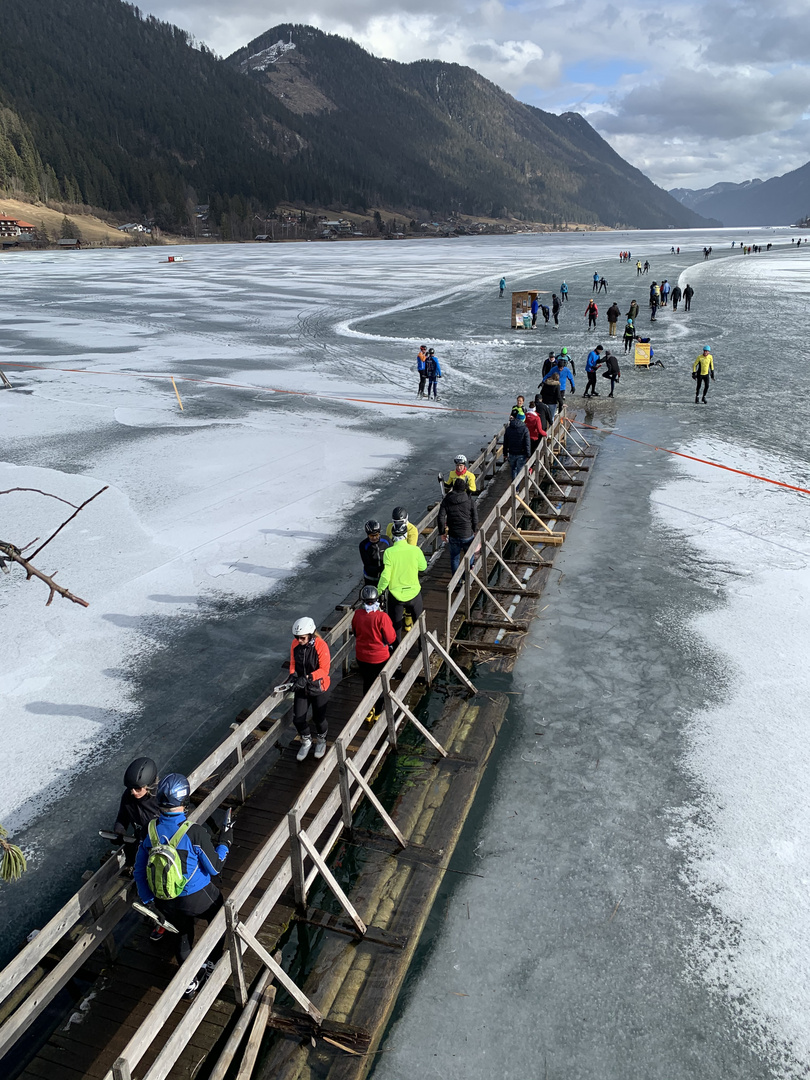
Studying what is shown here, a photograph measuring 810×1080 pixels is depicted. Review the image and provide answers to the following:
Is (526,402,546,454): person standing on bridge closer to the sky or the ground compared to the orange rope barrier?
closer to the sky

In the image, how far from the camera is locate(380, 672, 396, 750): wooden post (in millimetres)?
7098

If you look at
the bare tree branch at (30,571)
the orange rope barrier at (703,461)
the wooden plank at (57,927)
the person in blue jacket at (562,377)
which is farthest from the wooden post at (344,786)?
the person in blue jacket at (562,377)

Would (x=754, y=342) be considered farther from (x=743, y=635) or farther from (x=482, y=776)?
(x=482, y=776)

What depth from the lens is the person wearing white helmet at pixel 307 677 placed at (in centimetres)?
661

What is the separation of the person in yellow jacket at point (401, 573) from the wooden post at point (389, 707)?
98 centimetres

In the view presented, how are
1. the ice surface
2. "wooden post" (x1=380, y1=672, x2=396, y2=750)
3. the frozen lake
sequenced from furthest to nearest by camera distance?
1. "wooden post" (x1=380, y1=672, x2=396, y2=750)
2. the ice surface
3. the frozen lake

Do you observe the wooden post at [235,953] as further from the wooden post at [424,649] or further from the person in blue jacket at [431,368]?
the person in blue jacket at [431,368]

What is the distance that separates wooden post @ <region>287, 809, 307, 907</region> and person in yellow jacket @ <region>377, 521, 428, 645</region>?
3005 millimetres

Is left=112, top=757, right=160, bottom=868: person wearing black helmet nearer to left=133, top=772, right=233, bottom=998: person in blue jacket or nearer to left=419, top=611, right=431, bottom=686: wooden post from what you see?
left=133, top=772, right=233, bottom=998: person in blue jacket

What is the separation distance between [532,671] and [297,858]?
165 inches

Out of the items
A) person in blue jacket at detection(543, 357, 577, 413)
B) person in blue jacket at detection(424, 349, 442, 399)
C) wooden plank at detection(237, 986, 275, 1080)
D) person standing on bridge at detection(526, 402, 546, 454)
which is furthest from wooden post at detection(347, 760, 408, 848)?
person in blue jacket at detection(424, 349, 442, 399)

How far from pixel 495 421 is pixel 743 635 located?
11244mm

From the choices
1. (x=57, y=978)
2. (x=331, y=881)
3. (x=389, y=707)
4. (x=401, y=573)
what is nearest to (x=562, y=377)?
(x=401, y=573)

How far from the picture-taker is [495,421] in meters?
19.3
